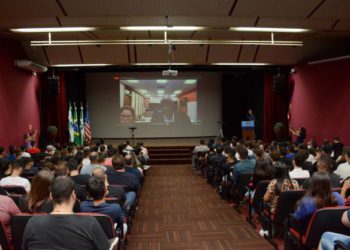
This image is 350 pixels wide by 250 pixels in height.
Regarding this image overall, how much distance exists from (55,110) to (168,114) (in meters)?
5.08

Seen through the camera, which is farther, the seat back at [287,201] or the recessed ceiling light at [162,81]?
the recessed ceiling light at [162,81]

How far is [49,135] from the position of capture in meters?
11.9

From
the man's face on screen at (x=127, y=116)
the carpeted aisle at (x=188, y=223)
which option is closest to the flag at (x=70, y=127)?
the man's face on screen at (x=127, y=116)

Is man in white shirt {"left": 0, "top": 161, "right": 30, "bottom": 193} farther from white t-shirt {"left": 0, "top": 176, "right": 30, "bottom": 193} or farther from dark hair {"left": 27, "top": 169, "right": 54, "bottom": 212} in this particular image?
dark hair {"left": 27, "top": 169, "right": 54, "bottom": 212}

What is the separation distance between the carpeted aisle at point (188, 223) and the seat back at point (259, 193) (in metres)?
0.41

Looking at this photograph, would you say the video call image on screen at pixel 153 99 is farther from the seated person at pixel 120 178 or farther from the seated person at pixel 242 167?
the seated person at pixel 120 178

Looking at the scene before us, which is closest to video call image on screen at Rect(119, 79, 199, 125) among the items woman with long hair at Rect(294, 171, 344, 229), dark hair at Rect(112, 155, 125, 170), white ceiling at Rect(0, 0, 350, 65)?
white ceiling at Rect(0, 0, 350, 65)

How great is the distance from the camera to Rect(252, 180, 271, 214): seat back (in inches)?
175

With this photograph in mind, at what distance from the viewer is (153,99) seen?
15.5 metres

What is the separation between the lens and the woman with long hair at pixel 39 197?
2980mm

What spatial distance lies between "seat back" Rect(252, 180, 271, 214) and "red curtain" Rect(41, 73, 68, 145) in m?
9.39

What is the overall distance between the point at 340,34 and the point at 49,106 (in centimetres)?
971

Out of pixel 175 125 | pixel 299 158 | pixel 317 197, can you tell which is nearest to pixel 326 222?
pixel 317 197

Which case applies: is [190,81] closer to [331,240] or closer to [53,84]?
[53,84]
